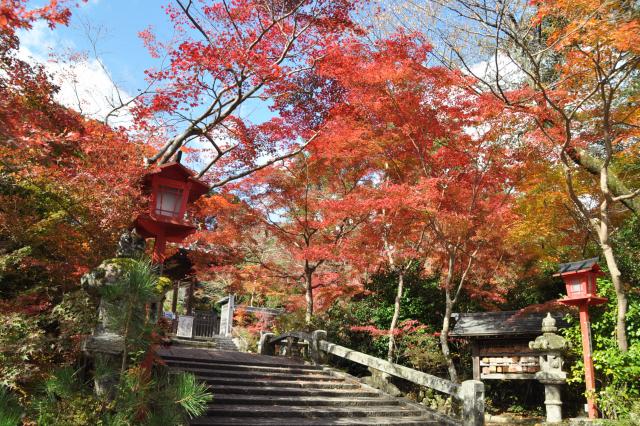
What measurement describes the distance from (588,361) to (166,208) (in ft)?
26.6

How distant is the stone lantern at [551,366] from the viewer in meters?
8.79

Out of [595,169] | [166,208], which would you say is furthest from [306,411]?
[595,169]

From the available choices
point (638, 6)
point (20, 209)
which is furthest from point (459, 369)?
point (20, 209)

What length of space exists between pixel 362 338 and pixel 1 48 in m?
10.7

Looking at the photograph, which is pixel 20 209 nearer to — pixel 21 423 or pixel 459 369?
pixel 21 423

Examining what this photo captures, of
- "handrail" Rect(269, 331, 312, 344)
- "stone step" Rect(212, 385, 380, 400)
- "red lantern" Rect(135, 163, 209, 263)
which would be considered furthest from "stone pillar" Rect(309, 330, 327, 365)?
"red lantern" Rect(135, 163, 209, 263)

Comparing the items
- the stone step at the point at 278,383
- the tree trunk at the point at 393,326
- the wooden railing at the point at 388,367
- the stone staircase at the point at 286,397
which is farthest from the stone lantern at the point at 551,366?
the stone step at the point at 278,383

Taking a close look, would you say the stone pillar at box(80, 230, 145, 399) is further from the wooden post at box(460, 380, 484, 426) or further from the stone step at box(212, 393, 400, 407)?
the wooden post at box(460, 380, 484, 426)

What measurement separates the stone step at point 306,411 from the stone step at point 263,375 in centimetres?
136

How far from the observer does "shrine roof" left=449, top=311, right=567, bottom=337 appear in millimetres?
10141

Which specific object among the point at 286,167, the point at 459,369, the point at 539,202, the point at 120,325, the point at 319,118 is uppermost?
the point at 319,118

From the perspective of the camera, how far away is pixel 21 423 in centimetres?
491

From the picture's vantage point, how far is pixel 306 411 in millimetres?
7363

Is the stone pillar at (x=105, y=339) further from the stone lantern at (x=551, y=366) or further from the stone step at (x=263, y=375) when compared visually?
the stone lantern at (x=551, y=366)
